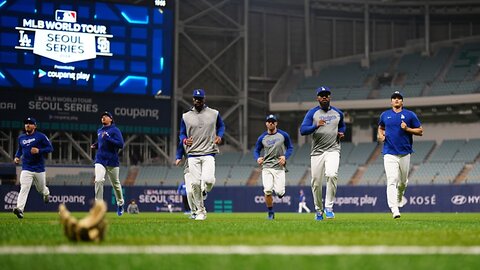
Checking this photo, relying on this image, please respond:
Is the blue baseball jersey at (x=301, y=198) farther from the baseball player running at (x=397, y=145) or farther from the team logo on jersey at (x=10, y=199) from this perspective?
the baseball player running at (x=397, y=145)

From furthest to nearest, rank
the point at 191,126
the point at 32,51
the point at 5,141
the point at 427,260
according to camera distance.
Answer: the point at 5,141, the point at 32,51, the point at 191,126, the point at 427,260

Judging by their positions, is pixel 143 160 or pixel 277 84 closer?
pixel 143 160

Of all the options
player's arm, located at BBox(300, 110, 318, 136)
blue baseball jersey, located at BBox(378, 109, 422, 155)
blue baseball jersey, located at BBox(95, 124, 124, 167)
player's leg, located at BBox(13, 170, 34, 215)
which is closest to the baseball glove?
player's arm, located at BBox(300, 110, 318, 136)

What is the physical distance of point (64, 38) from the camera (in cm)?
4141

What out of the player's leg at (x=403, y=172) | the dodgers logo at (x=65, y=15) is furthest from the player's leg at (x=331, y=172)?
the dodgers logo at (x=65, y=15)

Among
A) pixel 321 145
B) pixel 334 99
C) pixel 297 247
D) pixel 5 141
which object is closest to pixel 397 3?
pixel 334 99

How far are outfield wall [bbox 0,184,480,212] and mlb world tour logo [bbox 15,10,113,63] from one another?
21.7 ft

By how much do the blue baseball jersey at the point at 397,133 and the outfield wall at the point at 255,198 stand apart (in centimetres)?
2157

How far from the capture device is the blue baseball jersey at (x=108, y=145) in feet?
63.7

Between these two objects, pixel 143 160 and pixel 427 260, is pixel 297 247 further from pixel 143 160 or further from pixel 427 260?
pixel 143 160

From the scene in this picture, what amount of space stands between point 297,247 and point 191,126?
920 centimetres

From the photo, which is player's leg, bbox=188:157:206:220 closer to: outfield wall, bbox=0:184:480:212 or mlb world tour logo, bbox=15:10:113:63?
outfield wall, bbox=0:184:480:212

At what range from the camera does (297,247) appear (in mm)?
7641

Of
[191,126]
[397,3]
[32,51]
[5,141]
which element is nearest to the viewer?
[191,126]
